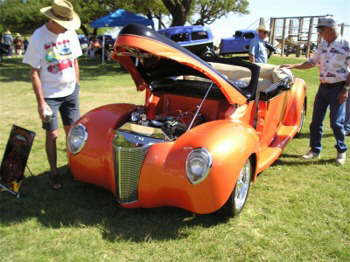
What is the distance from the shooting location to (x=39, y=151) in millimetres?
5035

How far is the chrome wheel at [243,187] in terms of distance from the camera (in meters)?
3.29

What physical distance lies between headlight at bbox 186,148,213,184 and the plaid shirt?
2.49m

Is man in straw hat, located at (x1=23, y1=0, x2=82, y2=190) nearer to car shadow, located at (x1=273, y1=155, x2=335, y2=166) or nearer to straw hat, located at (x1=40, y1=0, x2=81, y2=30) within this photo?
straw hat, located at (x1=40, y1=0, x2=81, y2=30)

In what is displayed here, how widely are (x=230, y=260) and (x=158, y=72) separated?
2.14 m

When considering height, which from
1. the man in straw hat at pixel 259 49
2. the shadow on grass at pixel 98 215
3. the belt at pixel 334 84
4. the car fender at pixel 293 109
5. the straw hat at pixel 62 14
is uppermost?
the straw hat at pixel 62 14

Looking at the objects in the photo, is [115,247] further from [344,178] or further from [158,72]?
[344,178]

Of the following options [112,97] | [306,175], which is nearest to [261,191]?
[306,175]

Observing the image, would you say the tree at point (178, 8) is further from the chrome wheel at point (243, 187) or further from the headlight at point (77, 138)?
the chrome wheel at point (243, 187)

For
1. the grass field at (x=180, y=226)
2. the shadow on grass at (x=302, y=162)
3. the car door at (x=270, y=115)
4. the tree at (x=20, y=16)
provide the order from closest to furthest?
the grass field at (x=180, y=226) < the car door at (x=270, y=115) < the shadow on grass at (x=302, y=162) < the tree at (x=20, y=16)

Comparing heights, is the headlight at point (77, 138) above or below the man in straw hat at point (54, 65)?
below

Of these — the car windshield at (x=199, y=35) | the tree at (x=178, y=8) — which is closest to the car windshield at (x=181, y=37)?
the car windshield at (x=199, y=35)

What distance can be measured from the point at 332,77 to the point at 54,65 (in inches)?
131

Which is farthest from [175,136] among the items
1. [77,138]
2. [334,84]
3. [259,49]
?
[259,49]

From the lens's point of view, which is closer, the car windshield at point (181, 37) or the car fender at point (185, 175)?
the car fender at point (185, 175)
